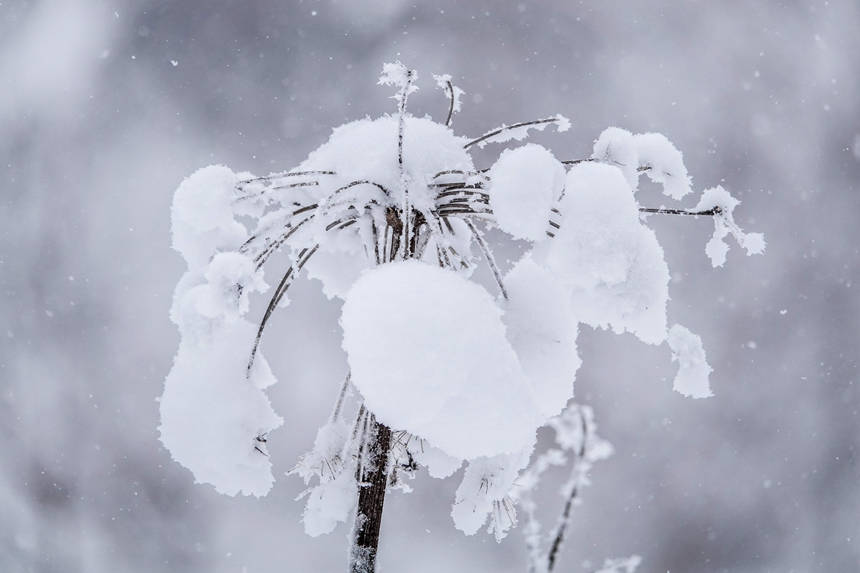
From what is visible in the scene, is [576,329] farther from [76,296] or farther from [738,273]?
[738,273]

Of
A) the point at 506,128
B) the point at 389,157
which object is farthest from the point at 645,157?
the point at 389,157

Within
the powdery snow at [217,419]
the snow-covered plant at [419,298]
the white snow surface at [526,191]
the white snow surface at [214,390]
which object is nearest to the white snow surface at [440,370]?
the snow-covered plant at [419,298]

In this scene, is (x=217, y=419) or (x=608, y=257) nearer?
(x=608, y=257)

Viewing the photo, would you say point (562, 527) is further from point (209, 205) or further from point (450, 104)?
point (450, 104)

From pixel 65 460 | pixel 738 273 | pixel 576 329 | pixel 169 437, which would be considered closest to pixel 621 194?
pixel 576 329

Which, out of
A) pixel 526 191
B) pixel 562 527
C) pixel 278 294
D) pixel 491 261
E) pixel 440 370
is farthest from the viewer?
pixel 278 294

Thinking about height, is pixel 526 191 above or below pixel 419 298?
above

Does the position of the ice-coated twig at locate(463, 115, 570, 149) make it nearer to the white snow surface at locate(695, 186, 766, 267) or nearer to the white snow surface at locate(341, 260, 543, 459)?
the white snow surface at locate(695, 186, 766, 267)
